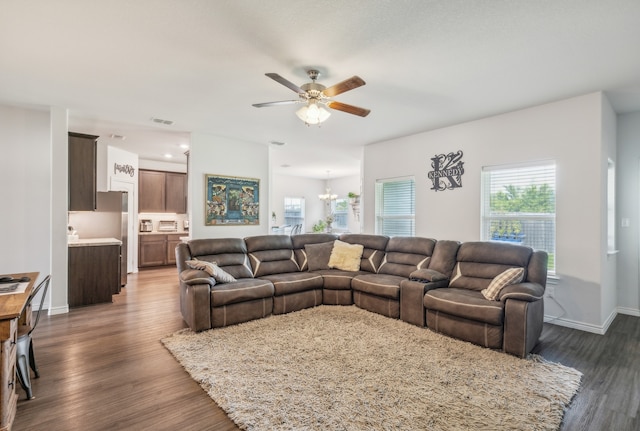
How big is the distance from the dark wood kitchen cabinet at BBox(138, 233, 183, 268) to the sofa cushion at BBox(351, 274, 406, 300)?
5375 millimetres

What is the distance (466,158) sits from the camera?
4.69 metres

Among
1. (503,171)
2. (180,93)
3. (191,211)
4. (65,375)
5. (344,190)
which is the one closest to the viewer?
(65,375)

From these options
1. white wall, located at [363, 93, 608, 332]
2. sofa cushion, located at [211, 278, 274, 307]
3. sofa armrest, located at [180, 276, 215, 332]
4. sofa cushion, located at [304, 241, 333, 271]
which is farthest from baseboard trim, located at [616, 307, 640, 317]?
sofa armrest, located at [180, 276, 215, 332]

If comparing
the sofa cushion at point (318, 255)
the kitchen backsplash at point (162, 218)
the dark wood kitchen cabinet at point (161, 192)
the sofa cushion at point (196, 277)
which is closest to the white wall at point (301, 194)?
the kitchen backsplash at point (162, 218)

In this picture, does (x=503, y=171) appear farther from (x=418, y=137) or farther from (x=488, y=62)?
(x=488, y=62)

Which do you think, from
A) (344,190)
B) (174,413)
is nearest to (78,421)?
(174,413)

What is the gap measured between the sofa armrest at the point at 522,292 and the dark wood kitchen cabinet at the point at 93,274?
5145mm

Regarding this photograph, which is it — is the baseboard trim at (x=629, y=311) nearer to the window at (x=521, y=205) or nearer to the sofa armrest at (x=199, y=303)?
the window at (x=521, y=205)

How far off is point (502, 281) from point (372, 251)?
2.00 metres

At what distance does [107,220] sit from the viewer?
593cm

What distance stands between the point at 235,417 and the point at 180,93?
10.9 ft

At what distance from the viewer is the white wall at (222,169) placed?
17.5 ft

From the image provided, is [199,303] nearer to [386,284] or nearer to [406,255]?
[386,284]

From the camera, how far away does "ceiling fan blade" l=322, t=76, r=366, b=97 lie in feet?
8.36
